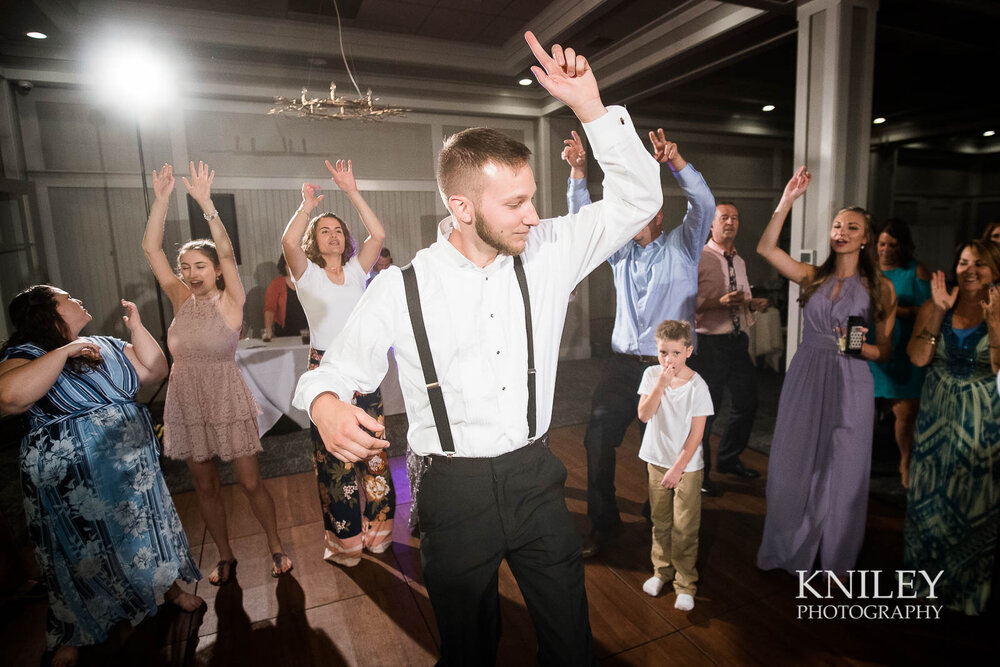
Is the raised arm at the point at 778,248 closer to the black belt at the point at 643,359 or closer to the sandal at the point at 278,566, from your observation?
the black belt at the point at 643,359

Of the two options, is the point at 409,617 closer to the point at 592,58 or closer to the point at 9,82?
the point at 592,58

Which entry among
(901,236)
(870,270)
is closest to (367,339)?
(870,270)

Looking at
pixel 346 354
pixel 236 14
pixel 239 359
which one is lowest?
pixel 239 359

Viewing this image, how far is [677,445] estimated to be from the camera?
6.71 ft

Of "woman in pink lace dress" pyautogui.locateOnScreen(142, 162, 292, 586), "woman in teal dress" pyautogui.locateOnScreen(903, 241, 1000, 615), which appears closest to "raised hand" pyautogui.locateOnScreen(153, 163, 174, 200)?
"woman in pink lace dress" pyautogui.locateOnScreen(142, 162, 292, 586)

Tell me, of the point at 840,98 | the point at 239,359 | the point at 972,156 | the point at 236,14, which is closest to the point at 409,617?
the point at 239,359

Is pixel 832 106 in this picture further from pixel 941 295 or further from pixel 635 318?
pixel 635 318

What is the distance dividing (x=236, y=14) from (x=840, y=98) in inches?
181

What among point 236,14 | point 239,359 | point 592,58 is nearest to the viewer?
point 239,359

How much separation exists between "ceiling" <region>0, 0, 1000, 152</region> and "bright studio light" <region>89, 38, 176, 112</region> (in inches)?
5.6

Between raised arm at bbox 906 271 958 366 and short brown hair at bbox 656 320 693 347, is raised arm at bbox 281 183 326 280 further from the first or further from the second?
raised arm at bbox 906 271 958 366

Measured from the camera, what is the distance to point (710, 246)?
131 inches

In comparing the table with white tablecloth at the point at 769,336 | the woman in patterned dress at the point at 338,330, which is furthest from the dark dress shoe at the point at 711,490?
the table with white tablecloth at the point at 769,336

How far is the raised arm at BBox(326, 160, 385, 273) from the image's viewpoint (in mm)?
2426
